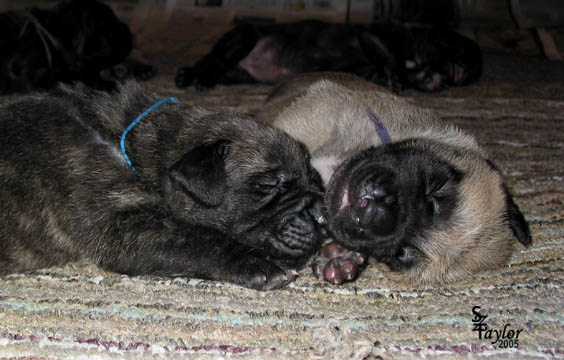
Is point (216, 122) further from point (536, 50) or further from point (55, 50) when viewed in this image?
point (536, 50)

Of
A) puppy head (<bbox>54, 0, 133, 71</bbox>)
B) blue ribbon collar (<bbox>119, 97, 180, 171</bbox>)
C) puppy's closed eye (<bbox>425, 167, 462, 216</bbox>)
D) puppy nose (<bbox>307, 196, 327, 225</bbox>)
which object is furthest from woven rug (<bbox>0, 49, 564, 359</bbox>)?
puppy head (<bbox>54, 0, 133, 71</bbox>)

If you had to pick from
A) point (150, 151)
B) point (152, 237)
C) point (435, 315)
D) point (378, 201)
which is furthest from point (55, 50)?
point (435, 315)

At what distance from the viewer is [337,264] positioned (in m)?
2.78

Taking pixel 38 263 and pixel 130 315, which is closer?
pixel 130 315

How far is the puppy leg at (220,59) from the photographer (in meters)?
5.36

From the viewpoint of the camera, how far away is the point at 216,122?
9.59 ft

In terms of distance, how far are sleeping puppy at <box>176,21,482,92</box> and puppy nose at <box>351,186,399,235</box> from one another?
3295 millimetres

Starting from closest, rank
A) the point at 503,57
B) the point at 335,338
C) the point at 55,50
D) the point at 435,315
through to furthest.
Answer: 1. the point at 335,338
2. the point at 435,315
3. the point at 55,50
4. the point at 503,57

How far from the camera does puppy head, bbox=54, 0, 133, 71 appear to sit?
573 centimetres

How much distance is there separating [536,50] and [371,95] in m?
4.13

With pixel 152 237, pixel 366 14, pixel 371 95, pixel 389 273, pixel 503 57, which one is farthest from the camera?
pixel 366 14

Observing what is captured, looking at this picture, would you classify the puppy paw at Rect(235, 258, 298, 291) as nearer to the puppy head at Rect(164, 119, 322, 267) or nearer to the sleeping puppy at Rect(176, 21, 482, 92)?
the puppy head at Rect(164, 119, 322, 267)

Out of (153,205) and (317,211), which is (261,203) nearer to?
(317,211)

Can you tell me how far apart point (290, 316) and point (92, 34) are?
4.51 meters
